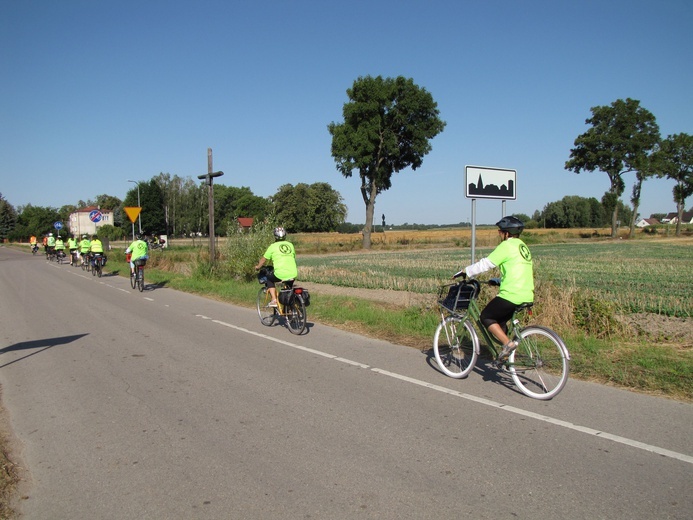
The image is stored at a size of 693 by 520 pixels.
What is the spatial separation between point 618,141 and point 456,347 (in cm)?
7106

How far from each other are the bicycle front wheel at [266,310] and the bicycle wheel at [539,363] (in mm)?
5833

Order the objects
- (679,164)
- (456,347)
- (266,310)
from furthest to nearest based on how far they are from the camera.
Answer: (679,164), (266,310), (456,347)

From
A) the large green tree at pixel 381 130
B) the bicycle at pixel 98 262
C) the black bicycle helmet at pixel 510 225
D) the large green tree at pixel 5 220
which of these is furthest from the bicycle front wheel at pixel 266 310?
the large green tree at pixel 5 220

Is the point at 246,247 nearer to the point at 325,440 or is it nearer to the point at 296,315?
the point at 296,315

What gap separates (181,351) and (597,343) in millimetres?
6393

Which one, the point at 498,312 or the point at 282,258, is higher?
the point at 282,258

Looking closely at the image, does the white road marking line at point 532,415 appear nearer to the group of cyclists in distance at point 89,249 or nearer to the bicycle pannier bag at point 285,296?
the bicycle pannier bag at point 285,296

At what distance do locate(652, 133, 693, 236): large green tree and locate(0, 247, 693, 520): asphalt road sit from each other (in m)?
83.6

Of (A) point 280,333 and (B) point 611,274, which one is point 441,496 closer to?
(A) point 280,333

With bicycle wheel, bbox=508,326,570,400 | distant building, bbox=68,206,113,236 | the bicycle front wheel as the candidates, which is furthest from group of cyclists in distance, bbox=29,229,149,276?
bicycle wheel, bbox=508,326,570,400

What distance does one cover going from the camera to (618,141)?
6788 centimetres

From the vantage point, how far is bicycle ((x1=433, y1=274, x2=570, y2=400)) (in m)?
5.85

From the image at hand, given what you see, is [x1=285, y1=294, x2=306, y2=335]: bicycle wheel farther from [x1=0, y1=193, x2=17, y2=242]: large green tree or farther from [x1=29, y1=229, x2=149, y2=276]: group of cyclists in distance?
[x1=0, y1=193, x2=17, y2=242]: large green tree

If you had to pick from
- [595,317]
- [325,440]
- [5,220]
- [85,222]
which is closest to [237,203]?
[85,222]
